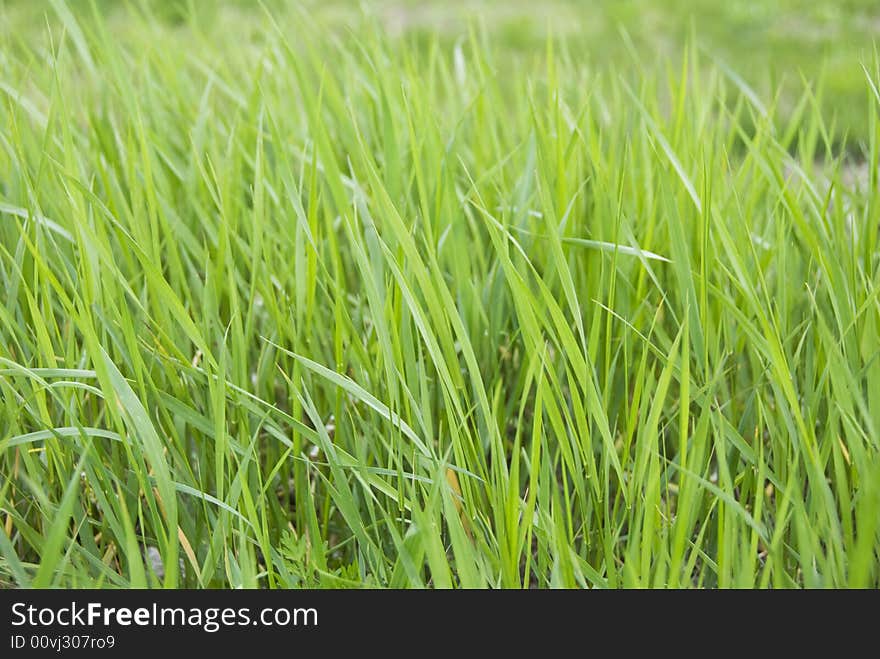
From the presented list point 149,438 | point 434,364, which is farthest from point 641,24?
point 149,438

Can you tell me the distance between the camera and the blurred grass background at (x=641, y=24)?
310cm

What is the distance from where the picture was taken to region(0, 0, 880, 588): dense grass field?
2.80ft

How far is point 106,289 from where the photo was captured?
0.96 metres

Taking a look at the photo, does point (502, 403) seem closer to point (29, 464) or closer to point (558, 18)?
point (29, 464)

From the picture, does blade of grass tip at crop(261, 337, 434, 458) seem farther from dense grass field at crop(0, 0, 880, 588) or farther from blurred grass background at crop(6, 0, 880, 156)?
blurred grass background at crop(6, 0, 880, 156)

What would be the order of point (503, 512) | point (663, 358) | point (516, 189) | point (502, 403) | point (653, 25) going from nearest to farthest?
1. point (503, 512)
2. point (663, 358)
3. point (502, 403)
4. point (516, 189)
5. point (653, 25)

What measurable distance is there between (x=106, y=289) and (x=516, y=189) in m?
0.57

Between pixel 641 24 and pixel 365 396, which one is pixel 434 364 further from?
pixel 641 24

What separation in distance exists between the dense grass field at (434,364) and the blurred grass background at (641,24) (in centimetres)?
183

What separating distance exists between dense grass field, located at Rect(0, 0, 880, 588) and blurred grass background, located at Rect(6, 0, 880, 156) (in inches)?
72.1

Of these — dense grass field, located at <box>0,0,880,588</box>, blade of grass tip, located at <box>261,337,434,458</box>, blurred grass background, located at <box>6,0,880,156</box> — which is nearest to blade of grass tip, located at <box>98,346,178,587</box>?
dense grass field, located at <box>0,0,880,588</box>
